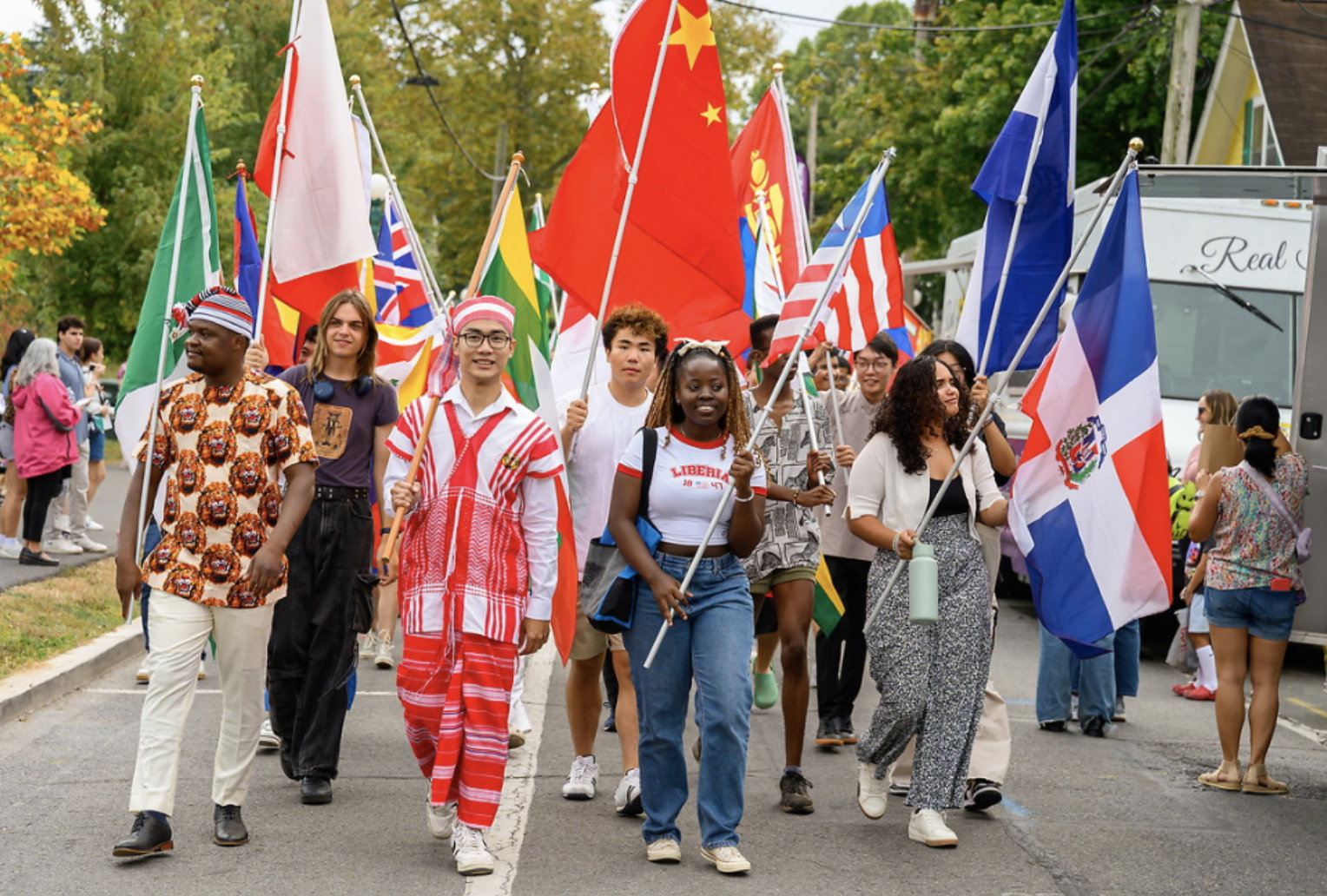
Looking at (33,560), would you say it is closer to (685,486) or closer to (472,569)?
(472,569)

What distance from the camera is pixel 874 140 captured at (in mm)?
30125

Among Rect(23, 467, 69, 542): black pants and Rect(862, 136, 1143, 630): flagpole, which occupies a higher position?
Rect(862, 136, 1143, 630): flagpole

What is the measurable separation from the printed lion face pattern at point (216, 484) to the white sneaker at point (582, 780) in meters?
1.63

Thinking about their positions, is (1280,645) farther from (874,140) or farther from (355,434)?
(874,140)

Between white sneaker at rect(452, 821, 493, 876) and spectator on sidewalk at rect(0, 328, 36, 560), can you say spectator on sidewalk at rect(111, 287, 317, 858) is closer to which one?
white sneaker at rect(452, 821, 493, 876)

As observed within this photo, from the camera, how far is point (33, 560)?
42.2 ft

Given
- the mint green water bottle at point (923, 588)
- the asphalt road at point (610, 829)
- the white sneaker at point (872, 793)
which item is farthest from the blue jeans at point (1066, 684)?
the mint green water bottle at point (923, 588)

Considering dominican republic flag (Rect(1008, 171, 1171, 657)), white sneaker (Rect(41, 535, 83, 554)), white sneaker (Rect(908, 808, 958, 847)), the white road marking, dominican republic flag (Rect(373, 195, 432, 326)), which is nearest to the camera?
the white road marking

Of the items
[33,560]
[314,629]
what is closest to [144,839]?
[314,629]

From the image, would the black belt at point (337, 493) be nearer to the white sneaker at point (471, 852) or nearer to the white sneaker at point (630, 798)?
the white sneaker at point (630, 798)

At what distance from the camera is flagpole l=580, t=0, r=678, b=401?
681cm

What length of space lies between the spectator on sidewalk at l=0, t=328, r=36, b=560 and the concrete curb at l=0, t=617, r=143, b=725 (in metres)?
3.09

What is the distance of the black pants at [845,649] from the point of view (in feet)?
27.3

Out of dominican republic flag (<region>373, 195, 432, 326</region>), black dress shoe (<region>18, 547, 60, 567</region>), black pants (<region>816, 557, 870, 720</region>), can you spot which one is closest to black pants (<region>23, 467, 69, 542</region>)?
black dress shoe (<region>18, 547, 60, 567</region>)
